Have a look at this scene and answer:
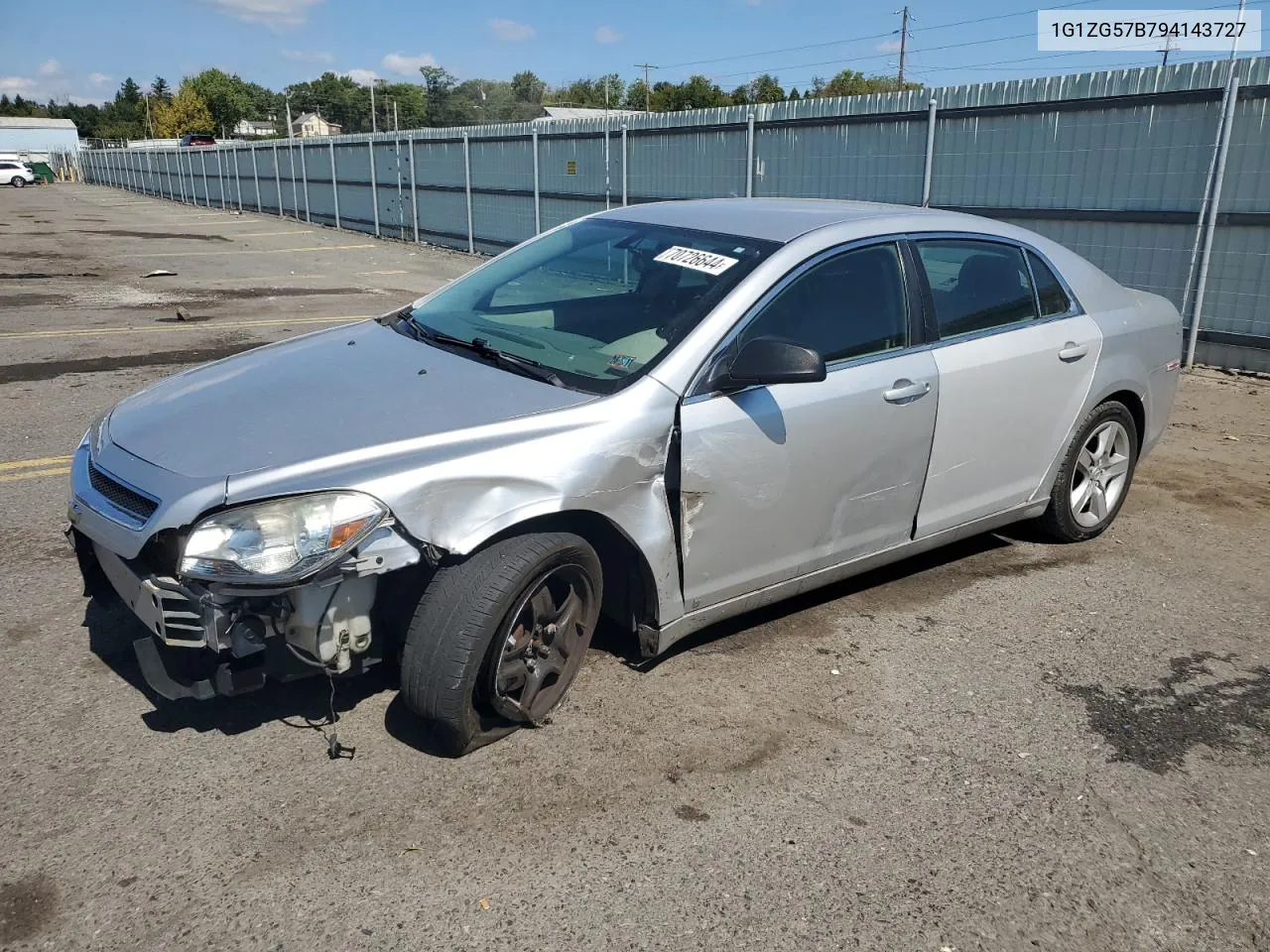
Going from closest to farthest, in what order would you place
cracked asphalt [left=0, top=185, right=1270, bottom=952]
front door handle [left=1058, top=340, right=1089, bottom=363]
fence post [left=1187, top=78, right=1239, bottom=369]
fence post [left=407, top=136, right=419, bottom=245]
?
cracked asphalt [left=0, top=185, right=1270, bottom=952] < front door handle [left=1058, top=340, right=1089, bottom=363] < fence post [left=1187, top=78, right=1239, bottom=369] < fence post [left=407, top=136, right=419, bottom=245]

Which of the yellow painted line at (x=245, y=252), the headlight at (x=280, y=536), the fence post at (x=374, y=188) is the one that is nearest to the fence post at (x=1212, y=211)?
the headlight at (x=280, y=536)

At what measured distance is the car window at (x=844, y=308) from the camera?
12.2 ft

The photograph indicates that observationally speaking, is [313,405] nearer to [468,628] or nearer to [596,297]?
[468,628]

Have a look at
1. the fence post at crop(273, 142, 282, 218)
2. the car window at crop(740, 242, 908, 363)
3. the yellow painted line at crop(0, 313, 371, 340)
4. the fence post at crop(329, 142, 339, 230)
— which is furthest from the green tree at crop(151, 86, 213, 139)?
the car window at crop(740, 242, 908, 363)

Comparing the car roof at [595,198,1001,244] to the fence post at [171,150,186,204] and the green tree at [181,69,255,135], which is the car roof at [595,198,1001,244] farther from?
the green tree at [181,69,255,135]

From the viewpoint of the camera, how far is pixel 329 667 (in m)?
2.97

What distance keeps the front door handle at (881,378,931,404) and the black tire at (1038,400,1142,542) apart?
1.22 m

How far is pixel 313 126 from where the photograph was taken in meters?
144

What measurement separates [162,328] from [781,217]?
9315 millimetres

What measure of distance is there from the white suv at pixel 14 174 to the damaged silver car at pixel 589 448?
62.5 metres

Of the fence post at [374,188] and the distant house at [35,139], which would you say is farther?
the distant house at [35,139]

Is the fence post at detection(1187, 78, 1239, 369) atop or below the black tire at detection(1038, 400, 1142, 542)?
atop

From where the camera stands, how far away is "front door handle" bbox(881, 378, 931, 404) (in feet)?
12.7

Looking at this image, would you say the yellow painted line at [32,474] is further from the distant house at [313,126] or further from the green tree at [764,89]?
the distant house at [313,126]
